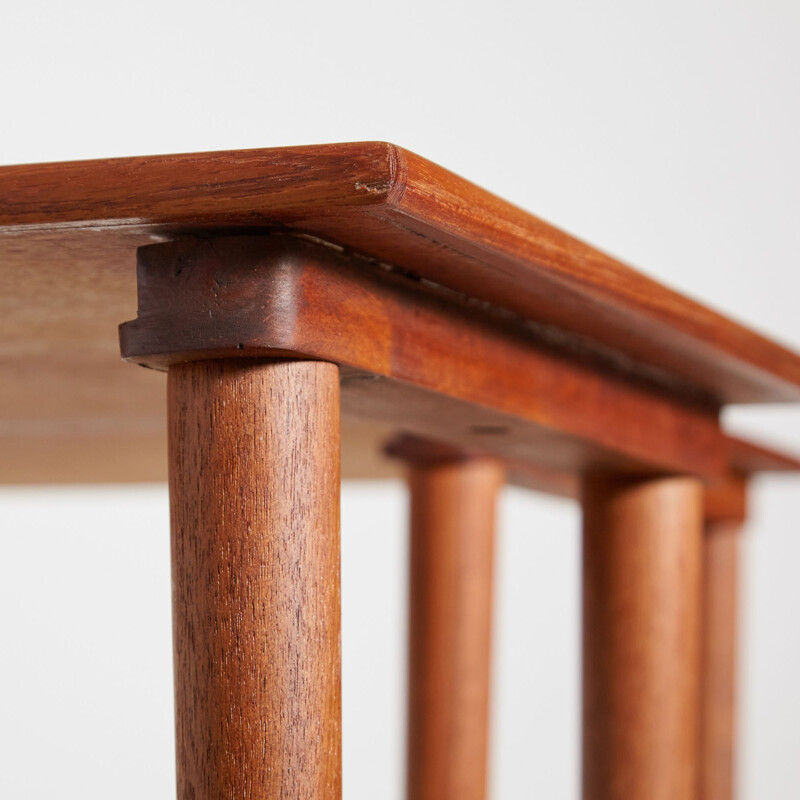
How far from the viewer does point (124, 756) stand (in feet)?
8.07

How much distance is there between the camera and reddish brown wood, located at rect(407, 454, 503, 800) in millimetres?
1269

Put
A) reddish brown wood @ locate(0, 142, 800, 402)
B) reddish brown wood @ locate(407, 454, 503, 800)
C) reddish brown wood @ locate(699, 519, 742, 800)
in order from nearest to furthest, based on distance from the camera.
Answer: reddish brown wood @ locate(0, 142, 800, 402) → reddish brown wood @ locate(407, 454, 503, 800) → reddish brown wood @ locate(699, 519, 742, 800)

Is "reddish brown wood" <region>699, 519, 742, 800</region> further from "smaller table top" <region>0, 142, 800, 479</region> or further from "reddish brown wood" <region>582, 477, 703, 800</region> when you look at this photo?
"smaller table top" <region>0, 142, 800, 479</region>

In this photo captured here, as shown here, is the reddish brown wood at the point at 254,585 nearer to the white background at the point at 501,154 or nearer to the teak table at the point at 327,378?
the teak table at the point at 327,378

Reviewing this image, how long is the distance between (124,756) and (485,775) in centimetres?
134

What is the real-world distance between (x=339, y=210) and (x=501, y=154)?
2.33m

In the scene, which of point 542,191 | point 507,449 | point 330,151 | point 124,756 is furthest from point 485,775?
point 542,191

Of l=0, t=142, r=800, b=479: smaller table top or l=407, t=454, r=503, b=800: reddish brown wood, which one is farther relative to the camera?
l=407, t=454, r=503, b=800: reddish brown wood

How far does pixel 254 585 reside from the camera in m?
0.49

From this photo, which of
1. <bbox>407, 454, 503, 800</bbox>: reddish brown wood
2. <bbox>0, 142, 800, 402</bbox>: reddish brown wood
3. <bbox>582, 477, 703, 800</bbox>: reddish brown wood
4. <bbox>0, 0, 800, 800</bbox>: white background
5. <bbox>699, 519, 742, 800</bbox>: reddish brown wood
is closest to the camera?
<bbox>0, 142, 800, 402</bbox>: reddish brown wood

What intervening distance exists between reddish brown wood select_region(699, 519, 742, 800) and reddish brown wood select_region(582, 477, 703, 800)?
2.12ft

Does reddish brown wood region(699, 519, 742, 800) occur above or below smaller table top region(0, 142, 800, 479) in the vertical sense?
below

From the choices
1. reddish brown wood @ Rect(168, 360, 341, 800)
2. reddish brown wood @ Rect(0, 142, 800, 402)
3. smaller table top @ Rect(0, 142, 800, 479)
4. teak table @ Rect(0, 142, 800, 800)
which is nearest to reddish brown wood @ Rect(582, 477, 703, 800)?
teak table @ Rect(0, 142, 800, 800)

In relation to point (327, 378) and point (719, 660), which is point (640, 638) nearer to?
point (327, 378)
